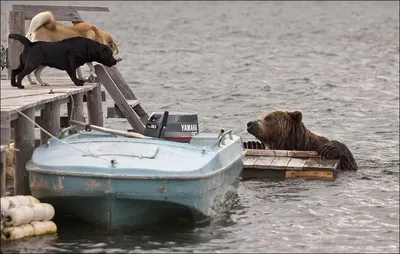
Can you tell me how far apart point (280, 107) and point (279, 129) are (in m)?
12.1

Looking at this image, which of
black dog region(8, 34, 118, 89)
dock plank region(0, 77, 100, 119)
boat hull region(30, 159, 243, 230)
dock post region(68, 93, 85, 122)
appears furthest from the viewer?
dock post region(68, 93, 85, 122)

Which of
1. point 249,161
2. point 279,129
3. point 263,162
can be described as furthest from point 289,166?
point 279,129

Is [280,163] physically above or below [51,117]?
below

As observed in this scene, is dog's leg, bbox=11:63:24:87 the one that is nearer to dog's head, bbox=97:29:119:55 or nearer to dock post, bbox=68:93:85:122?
dock post, bbox=68:93:85:122

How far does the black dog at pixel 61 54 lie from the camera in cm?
1717

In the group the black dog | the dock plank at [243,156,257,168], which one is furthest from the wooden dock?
the dock plank at [243,156,257,168]

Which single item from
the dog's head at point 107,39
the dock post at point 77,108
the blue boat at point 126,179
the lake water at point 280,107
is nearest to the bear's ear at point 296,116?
the lake water at point 280,107

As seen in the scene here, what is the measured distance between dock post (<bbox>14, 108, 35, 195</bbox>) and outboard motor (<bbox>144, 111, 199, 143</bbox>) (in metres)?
1.80

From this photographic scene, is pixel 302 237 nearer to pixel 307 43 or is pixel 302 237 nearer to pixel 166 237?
pixel 166 237

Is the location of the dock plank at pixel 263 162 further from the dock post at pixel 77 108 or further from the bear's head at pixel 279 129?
the dock post at pixel 77 108

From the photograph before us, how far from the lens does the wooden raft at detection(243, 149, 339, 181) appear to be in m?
18.5

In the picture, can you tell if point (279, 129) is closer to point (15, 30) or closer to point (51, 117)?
point (15, 30)

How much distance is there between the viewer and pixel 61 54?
17.3 m

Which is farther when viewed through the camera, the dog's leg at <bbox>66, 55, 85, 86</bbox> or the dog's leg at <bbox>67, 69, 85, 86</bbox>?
the dog's leg at <bbox>67, 69, 85, 86</bbox>
